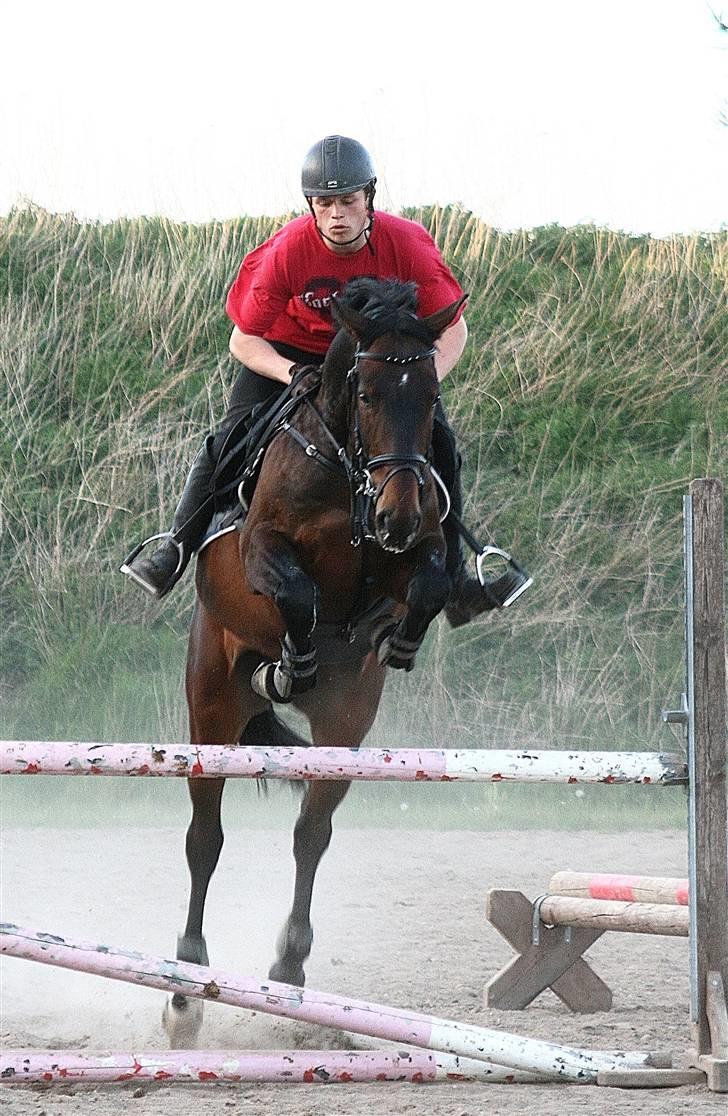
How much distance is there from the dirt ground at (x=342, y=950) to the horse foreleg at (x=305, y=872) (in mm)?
201

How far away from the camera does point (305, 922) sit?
484 cm

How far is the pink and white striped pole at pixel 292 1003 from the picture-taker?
3.10m

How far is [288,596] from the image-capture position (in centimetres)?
411

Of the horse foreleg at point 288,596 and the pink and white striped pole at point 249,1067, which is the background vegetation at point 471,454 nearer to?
the horse foreleg at point 288,596

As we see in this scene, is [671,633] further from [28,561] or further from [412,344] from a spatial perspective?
[412,344]

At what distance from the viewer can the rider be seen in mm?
4344

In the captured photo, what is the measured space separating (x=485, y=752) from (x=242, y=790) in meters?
7.03

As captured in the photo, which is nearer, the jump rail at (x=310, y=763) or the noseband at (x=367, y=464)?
the jump rail at (x=310, y=763)

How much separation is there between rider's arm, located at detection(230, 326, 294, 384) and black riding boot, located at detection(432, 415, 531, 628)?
1.73 ft

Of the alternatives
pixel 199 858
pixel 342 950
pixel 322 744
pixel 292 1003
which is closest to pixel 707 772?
pixel 292 1003

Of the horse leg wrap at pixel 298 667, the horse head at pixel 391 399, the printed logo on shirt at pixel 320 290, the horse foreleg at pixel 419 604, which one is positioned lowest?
the horse leg wrap at pixel 298 667

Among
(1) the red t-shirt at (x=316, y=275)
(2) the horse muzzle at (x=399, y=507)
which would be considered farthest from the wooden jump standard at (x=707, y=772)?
(1) the red t-shirt at (x=316, y=275)

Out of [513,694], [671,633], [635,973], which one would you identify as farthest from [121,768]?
[671,633]

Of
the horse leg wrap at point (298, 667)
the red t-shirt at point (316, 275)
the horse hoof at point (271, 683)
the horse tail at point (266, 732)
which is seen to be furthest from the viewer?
the horse tail at point (266, 732)
